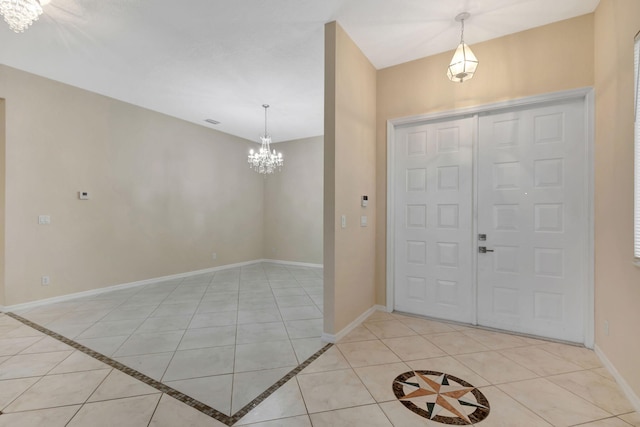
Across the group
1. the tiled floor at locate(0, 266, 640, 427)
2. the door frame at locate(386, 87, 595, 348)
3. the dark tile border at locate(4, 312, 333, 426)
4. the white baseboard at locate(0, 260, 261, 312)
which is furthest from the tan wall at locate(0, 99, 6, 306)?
the door frame at locate(386, 87, 595, 348)

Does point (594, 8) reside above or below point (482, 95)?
above

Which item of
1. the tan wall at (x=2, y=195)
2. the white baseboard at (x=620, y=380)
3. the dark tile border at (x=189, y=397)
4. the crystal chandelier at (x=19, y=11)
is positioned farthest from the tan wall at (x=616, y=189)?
the tan wall at (x=2, y=195)

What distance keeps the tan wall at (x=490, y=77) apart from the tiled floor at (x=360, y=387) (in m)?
1.28

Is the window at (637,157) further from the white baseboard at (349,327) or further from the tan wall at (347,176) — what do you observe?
the white baseboard at (349,327)

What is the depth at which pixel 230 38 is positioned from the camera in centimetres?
305

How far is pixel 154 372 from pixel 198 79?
363 centimetres

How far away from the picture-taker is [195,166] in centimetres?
589

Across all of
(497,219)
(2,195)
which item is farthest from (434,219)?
(2,195)

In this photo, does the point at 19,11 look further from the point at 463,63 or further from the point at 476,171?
the point at 476,171

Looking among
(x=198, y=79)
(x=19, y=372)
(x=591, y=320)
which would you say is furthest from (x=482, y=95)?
(x=19, y=372)

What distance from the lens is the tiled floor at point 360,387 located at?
5.61 ft

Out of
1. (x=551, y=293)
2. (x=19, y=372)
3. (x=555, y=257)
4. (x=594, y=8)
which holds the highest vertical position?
(x=594, y=8)

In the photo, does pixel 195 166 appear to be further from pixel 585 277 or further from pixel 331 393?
pixel 585 277

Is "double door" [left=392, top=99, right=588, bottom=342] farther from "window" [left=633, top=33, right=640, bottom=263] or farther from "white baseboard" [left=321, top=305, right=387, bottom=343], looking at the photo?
"window" [left=633, top=33, right=640, bottom=263]
